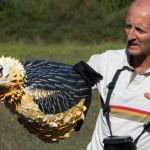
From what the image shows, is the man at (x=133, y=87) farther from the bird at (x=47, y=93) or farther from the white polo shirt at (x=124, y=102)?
the bird at (x=47, y=93)

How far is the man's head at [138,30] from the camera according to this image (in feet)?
12.1

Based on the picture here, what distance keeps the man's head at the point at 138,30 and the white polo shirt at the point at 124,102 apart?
13cm

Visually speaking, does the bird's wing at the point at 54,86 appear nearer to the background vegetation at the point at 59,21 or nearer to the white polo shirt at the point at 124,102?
the white polo shirt at the point at 124,102

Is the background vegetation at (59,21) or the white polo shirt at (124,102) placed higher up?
the white polo shirt at (124,102)

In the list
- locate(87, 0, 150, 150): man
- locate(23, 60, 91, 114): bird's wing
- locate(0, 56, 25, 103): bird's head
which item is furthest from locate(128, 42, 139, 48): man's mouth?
locate(0, 56, 25, 103): bird's head

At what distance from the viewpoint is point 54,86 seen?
396cm

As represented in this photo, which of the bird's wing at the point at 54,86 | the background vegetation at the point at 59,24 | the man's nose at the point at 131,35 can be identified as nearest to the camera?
the man's nose at the point at 131,35

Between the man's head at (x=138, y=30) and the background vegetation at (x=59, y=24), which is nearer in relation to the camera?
the man's head at (x=138, y=30)

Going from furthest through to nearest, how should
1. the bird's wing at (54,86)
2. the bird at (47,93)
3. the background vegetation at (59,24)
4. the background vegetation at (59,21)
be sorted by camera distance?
1. the background vegetation at (59,21)
2. the background vegetation at (59,24)
3. the bird's wing at (54,86)
4. the bird at (47,93)

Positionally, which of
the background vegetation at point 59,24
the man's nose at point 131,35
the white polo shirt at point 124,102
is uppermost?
the man's nose at point 131,35

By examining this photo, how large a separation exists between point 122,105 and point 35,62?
0.56 meters

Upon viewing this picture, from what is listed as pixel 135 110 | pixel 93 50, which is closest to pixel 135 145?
pixel 135 110

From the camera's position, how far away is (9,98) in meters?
3.78

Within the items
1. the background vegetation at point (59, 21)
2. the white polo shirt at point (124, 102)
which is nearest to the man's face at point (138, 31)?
the white polo shirt at point (124, 102)
